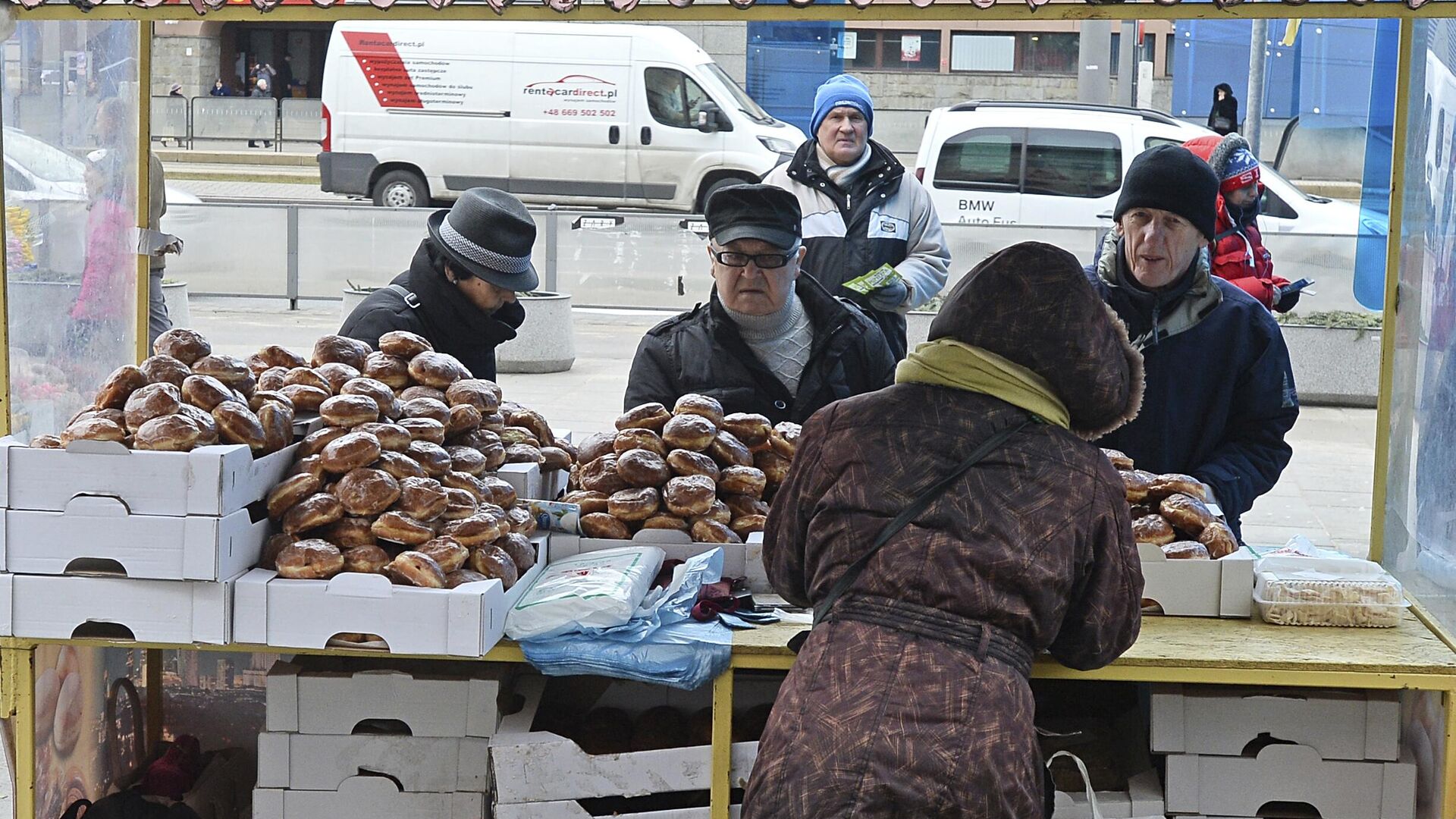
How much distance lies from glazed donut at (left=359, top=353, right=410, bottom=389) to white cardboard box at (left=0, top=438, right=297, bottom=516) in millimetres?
599

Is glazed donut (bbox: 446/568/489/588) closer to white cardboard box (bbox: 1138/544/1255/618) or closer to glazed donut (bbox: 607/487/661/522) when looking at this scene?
glazed donut (bbox: 607/487/661/522)

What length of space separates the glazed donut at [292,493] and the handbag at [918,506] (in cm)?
→ 130

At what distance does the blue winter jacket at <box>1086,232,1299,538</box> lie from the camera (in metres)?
4.12

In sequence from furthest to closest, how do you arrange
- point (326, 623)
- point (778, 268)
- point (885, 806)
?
point (778, 268) < point (326, 623) < point (885, 806)

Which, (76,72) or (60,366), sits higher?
(76,72)

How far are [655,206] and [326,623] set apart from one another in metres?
15.6

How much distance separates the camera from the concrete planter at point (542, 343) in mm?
11594

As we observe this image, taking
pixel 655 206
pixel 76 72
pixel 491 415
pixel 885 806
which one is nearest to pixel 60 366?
pixel 76 72

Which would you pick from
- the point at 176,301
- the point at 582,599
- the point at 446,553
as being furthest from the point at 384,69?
the point at 582,599

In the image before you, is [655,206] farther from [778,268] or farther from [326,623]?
[326,623]

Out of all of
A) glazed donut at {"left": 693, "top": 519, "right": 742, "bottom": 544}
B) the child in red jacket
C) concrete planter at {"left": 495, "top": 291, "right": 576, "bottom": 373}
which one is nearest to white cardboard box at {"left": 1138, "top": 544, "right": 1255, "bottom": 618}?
glazed donut at {"left": 693, "top": 519, "right": 742, "bottom": 544}

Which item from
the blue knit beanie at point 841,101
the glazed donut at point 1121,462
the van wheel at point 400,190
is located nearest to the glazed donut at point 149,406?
the glazed donut at point 1121,462

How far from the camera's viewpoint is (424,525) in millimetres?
3205

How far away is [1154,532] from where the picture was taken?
337 centimetres
